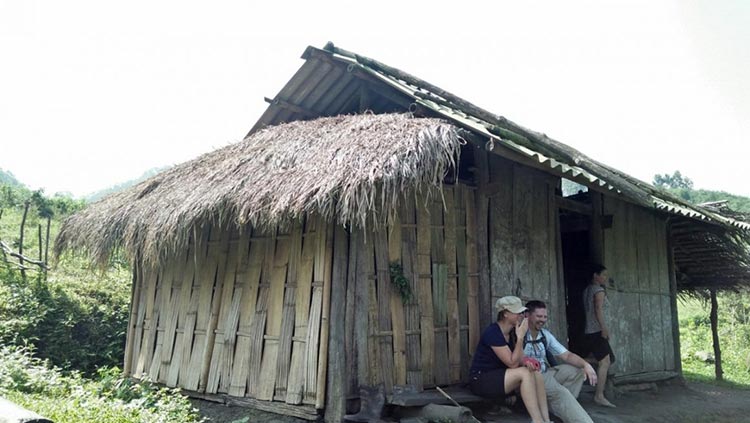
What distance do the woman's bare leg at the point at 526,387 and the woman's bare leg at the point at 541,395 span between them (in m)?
0.04

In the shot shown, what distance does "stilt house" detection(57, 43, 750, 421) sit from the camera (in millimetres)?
4801

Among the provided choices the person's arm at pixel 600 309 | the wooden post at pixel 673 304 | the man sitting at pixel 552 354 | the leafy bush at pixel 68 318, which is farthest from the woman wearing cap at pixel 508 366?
the leafy bush at pixel 68 318

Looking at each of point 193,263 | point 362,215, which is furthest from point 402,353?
point 193,263

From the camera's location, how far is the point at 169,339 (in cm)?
661

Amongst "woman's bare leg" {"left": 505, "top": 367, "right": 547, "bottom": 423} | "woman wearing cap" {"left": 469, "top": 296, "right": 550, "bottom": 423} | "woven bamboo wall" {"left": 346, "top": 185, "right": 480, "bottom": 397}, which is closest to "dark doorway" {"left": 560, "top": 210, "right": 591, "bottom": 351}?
"woven bamboo wall" {"left": 346, "top": 185, "right": 480, "bottom": 397}

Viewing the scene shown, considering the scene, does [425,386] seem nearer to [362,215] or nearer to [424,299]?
[424,299]

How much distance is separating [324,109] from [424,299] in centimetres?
335

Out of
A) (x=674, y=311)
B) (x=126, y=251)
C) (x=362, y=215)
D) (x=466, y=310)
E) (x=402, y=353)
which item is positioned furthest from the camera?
(x=674, y=311)

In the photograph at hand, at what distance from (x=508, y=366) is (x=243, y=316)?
106 inches

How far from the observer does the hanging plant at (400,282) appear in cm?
504

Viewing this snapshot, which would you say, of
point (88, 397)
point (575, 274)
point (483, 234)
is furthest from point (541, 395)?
point (88, 397)

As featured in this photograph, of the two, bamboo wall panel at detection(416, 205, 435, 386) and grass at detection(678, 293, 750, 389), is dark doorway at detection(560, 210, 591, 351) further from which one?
grass at detection(678, 293, 750, 389)

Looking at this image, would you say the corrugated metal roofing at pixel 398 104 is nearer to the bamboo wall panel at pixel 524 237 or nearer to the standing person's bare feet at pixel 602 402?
the bamboo wall panel at pixel 524 237

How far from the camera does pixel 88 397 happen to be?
5.66m
